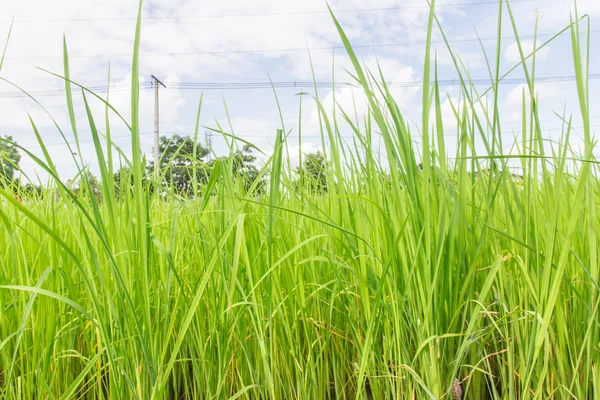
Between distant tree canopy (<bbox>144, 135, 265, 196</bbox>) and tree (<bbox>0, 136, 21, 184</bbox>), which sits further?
distant tree canopy (<bbox>144, 135, 265, 196</bbox>)

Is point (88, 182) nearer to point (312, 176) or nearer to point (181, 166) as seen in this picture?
point (181, 166)

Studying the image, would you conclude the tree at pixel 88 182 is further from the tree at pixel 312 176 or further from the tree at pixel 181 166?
the tree at pixel 312 176

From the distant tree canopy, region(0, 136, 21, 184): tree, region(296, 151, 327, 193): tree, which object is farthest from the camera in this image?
region(296, 151, 327, 193): tree

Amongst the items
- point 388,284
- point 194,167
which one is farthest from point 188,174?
point 388,284

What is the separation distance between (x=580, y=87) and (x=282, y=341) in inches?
24.9

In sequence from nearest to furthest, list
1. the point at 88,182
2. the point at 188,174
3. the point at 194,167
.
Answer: the point at 88,182 < the point at 194,167 < the point at 188,174

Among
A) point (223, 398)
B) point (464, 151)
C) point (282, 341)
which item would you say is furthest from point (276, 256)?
point (464, 151)

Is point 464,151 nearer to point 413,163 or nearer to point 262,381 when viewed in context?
point 413,163

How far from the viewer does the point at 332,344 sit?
0.81m

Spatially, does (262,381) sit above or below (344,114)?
below

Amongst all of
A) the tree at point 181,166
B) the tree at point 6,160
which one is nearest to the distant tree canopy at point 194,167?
the tree at point 181,166

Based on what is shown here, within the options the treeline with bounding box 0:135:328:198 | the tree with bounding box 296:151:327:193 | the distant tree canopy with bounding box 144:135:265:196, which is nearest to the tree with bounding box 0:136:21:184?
the treeline with bounding box 0:135:328:198

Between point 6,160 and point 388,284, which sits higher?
point 6,160

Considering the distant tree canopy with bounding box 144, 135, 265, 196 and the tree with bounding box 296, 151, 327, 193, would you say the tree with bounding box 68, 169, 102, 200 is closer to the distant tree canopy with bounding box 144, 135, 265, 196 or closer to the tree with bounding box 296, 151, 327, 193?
the distant tree canopy with bounding box 144, 135, 265, 196
